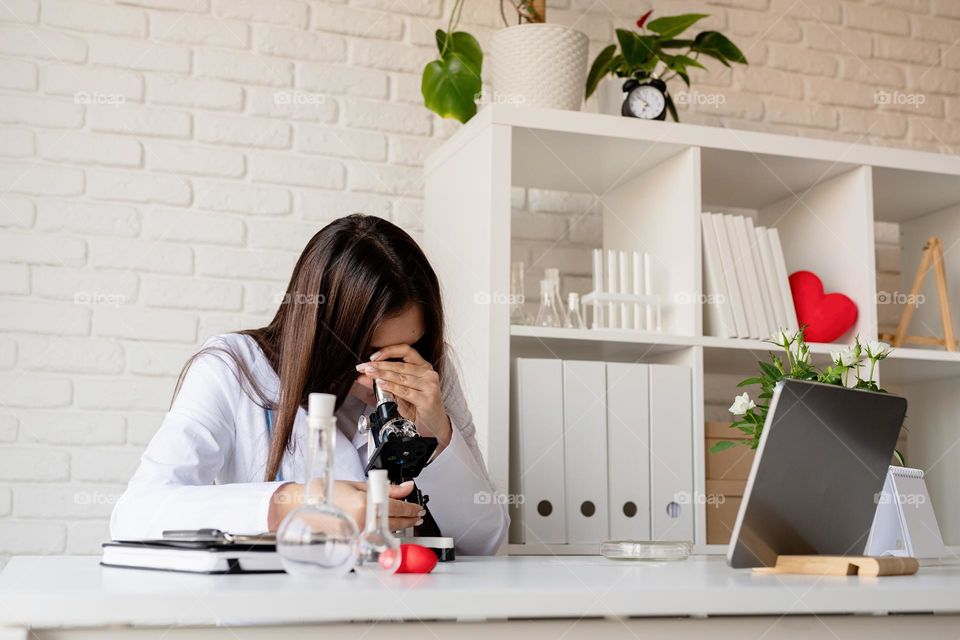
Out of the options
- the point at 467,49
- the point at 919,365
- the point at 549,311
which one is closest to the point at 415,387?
the point at 549,311

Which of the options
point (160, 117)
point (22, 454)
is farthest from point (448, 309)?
point (22, 454)

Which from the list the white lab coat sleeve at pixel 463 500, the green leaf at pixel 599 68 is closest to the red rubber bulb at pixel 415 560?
the white lab coat sleeve at pixel 463 500

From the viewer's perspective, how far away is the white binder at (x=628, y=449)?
220 cm

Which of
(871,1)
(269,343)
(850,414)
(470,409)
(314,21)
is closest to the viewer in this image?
(850,414)

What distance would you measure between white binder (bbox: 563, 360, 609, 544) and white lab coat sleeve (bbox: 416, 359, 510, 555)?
316mm

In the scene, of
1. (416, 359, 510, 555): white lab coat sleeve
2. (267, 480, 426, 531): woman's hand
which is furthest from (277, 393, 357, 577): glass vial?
(416, 359, 510, 555): white lab coat sleeve

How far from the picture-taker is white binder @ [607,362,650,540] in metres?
2.20

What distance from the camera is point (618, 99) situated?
8.03 ft

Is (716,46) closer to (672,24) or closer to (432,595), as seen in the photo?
(672,24)

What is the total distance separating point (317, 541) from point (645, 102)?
167 centimetres

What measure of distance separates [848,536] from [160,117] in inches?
74.2

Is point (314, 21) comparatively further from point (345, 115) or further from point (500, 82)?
point (500, 82)

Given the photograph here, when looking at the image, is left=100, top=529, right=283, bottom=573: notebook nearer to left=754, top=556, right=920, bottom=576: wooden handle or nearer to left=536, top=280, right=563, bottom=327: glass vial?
left=754, top=556, right=920, bottom=576: wooden handle

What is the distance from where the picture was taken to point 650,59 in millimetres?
2492
